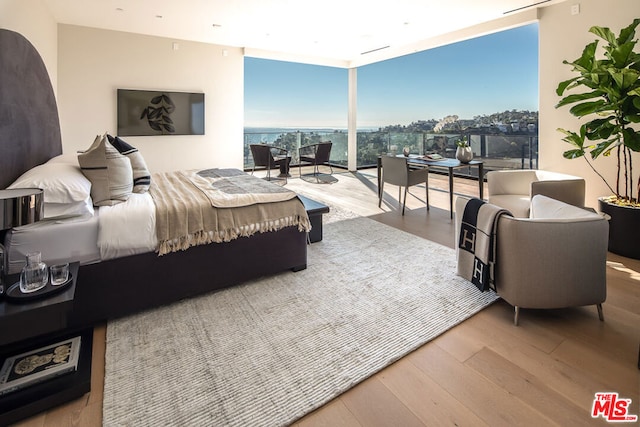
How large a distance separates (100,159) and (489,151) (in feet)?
21.7

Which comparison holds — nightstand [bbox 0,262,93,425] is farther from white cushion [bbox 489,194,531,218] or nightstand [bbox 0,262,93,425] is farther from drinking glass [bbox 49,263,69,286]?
white cushion [bbox 489,194,531,218]

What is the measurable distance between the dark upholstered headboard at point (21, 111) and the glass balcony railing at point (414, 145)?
16.4ft

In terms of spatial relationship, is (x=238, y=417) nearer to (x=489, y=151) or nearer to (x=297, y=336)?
(x=297, y=336)

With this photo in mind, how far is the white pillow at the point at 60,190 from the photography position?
199 centimetres

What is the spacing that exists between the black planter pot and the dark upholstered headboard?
4850 mm

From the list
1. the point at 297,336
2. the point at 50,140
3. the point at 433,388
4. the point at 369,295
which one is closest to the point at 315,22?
the point at 50,140

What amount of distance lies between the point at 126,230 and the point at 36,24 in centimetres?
338

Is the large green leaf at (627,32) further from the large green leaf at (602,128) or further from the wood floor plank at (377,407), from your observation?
the wood floor plank at (377,407)

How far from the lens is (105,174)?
94.7 inches

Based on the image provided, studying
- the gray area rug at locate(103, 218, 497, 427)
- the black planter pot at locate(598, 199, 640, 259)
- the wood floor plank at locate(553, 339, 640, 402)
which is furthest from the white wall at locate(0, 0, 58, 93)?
the black planter pot at locate(598, 199, 640, 259)

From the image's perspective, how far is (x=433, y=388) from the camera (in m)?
1.62

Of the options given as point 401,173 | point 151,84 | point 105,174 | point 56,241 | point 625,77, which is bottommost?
point 56,241

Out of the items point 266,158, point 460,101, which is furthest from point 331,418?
point 460,101

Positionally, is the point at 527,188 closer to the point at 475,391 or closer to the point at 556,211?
the point at 556,211
